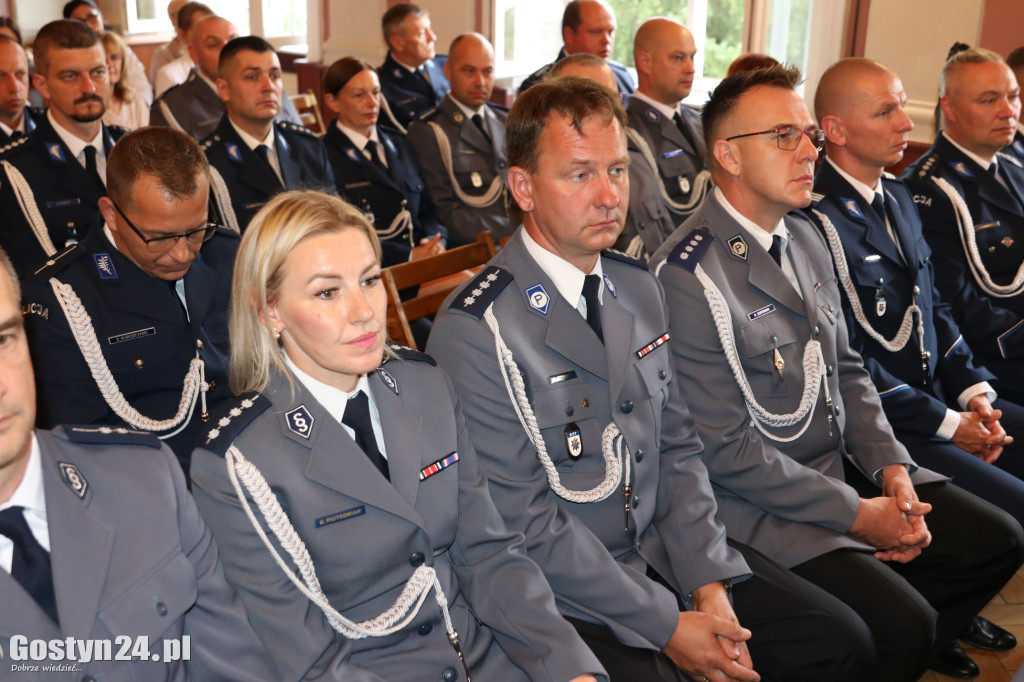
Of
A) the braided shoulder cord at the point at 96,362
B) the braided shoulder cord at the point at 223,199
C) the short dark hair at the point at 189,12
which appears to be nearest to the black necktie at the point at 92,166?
the braided shoulder cord at the point at 223,199

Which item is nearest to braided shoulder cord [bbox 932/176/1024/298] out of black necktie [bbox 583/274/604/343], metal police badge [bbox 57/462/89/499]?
black necktie [bbox 583/274/604/343]

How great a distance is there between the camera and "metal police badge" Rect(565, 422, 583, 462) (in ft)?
6.24

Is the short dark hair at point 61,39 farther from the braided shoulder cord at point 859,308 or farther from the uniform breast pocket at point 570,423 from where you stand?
the braided shoulder cord at point 859,308

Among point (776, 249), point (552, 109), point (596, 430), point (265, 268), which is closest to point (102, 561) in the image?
point (265, 268)

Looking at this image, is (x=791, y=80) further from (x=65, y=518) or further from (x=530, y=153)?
(x=65, y=518)

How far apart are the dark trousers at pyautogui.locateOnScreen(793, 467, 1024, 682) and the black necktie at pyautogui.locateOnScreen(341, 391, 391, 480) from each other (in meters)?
1.00

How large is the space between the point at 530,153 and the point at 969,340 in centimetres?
184

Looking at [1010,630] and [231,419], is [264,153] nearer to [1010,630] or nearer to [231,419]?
[231,419]

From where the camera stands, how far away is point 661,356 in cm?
205

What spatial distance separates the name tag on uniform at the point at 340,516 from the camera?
153 cm

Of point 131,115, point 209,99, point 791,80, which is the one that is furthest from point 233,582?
point 131,115

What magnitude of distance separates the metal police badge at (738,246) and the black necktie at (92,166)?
2305mm

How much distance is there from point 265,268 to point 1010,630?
7.54 feet

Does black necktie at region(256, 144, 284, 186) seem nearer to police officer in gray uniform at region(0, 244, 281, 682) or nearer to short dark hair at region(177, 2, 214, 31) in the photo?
police officer in gray uniform at region(0, 244, 281, 682)
